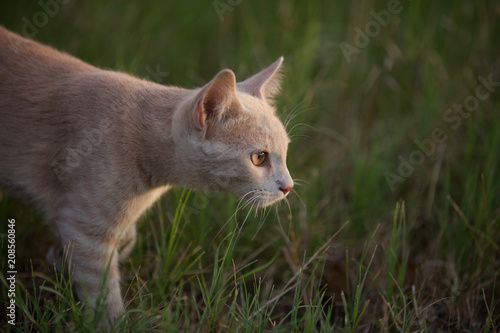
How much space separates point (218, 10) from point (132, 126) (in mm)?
2349

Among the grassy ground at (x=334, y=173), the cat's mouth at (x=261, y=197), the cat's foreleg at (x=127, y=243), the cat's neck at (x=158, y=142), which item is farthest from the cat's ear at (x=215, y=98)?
the cat's foreleg at (x=127, y=243)

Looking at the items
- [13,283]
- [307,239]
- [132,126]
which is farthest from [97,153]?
[307,239]

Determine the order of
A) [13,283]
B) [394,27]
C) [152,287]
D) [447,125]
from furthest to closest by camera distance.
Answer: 1. [394,27]
2. [447,125]
3. [152,287]
4. [13,283]

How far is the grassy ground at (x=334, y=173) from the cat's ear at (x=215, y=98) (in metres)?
0.51

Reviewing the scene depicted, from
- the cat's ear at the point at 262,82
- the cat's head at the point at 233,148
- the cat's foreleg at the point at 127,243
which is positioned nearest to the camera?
the cat's head at the point at 233,148

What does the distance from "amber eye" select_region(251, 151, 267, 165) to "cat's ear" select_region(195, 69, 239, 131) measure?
233 millimetres

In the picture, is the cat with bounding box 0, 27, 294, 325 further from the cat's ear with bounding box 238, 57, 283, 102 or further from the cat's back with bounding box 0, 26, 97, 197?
the cat's ear with bounding box 238, 57, 283, 102

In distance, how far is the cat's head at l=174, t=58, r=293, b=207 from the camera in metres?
1.98

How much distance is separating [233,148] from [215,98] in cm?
23

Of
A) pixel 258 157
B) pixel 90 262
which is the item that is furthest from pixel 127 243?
pixel 258 157

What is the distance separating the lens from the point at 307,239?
2812 millimetres

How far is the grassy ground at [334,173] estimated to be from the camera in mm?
2379

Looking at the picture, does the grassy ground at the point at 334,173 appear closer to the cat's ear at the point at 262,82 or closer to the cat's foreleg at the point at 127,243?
the cat's foreleg at the point at 127,243

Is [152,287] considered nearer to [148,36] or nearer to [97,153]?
[97,153]
